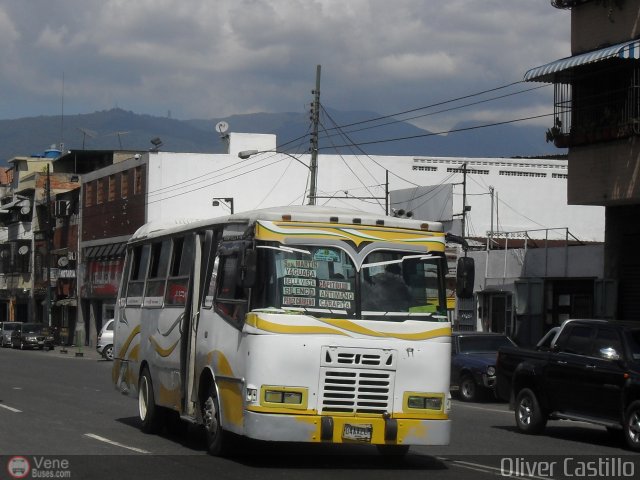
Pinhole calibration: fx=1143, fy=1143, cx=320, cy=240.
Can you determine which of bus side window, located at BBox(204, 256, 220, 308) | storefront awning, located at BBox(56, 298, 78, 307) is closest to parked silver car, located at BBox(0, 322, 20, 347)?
storefront awning, located at BBox(56, 298, 78, 307)

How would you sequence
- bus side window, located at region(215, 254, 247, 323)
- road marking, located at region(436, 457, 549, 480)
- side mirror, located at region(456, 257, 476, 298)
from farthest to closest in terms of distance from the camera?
side mirror, located at region(456, 257, 476, 298) < bus side window, located at region(215, 254, 247, 323) < road marking, located at region(436, 457, 549, 480)

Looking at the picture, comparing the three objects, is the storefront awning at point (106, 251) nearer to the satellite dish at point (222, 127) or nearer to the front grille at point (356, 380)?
the satellite dish at point (222, 127)

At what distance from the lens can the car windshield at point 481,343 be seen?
28.4 meters

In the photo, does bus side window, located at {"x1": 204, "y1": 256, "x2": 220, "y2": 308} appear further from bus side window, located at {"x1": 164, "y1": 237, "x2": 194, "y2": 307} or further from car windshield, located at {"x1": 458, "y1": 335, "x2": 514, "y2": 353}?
car windshield, located at {"x1": 458, "y1": 335, "x2": 514, "y2": 353}

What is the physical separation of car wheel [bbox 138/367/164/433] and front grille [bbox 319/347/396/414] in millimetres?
4717

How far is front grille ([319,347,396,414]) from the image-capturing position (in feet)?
42.8

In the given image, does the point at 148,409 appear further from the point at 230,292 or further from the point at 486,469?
the point at 486,469

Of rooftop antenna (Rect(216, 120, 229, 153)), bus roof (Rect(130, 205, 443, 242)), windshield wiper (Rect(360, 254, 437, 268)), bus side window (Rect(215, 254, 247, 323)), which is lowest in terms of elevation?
bus side window (Rect(215, 254, 247, 323))

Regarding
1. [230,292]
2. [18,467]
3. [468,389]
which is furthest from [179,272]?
[468,389]

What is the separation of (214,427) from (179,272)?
2.90 m

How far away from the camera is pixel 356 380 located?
13133 mm

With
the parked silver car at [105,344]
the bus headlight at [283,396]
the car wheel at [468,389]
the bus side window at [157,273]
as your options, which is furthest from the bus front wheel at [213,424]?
the parked silver car at [105,344]

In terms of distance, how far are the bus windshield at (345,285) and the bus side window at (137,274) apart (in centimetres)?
524

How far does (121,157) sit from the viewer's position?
2980 inches
